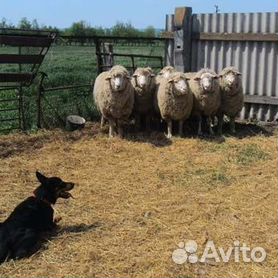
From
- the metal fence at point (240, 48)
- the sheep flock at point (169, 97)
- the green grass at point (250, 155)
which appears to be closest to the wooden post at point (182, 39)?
the metal fence at point (240, 48)

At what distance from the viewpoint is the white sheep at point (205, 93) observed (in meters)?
9.82

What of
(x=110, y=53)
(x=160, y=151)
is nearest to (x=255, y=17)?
(x=110, y=53)

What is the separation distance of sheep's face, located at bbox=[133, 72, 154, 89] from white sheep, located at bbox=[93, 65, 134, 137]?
0.30m

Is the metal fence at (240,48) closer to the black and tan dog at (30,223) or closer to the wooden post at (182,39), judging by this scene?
the wooden post at (182,39)

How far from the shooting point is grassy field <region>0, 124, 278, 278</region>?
4.54 m

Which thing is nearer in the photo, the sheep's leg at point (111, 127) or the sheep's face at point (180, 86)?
the sheep's face at point (180, 86)

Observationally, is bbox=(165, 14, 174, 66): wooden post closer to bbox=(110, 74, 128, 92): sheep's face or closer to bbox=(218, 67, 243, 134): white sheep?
bbox=(218, 67, 243, 134): white sheep

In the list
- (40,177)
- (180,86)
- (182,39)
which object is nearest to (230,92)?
(180,86)

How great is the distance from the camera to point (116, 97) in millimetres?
9664

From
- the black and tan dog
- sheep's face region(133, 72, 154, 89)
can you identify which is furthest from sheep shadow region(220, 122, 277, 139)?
the black and tan dog

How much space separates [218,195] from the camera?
21.0 ft

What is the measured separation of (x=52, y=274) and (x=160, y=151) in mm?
4691

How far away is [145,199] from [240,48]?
6303 mm

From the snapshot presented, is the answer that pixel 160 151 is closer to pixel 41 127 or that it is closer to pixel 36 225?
pixel 41 127
